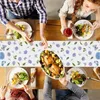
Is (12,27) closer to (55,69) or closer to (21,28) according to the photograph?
(21,28)

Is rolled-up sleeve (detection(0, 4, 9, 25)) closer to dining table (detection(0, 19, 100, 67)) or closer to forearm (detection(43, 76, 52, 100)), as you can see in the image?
dining table (detection(0, 19, 100, 67))

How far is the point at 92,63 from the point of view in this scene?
1625 mm

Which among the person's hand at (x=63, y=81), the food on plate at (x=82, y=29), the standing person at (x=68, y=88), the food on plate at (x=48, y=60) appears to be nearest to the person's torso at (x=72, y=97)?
the standing person at (x=68, y=88)

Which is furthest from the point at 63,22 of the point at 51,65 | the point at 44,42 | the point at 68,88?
the point at 68,88

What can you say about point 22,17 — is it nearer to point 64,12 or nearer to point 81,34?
point 64,12

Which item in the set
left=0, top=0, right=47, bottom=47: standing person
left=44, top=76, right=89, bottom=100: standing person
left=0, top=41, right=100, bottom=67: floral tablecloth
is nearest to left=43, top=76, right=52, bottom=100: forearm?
left=44, top=76, right=89, bottom=100: standing person

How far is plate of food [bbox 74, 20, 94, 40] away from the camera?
1618mm

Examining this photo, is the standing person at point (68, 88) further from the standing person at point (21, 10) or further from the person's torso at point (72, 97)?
the standing person at point (21, 10)

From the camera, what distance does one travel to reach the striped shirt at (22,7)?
58.7 inches

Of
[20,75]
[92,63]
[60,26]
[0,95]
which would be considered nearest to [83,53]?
[92,63]

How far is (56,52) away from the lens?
1.60 m

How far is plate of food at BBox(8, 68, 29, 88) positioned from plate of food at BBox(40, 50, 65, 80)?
114 mm

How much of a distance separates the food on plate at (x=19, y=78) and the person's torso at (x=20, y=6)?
36 centimetres

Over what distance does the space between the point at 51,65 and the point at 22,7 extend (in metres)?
0.38
